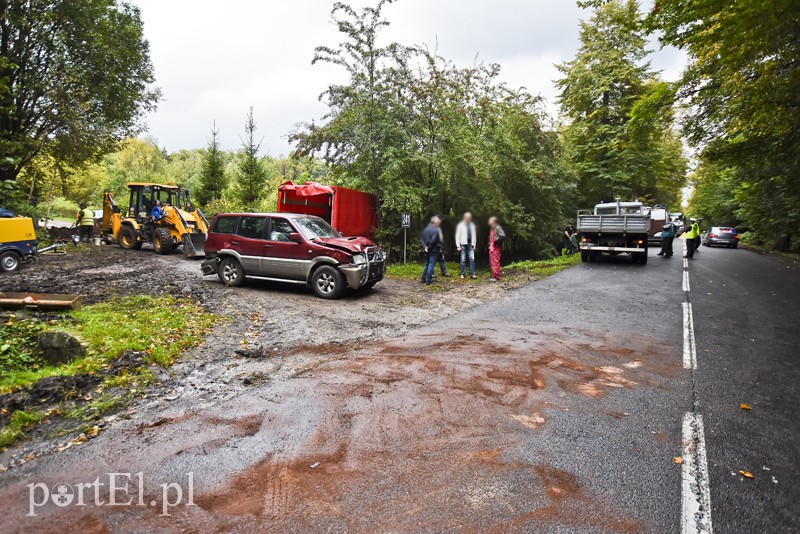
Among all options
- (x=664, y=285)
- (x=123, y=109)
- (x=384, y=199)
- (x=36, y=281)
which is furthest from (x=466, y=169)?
(x=123, y=109)

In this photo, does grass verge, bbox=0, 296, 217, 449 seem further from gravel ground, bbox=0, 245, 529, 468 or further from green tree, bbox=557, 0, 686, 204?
green tree, bbox=557, 0, 686, 204

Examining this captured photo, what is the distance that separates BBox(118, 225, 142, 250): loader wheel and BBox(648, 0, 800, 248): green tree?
19.2 m

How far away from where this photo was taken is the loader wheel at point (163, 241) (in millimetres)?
16391

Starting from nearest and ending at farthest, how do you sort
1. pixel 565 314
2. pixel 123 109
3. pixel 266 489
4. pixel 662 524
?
pixel 662 524
pixel 266 489
pixel 565 314
pixel 123 109

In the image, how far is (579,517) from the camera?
2.48 meters

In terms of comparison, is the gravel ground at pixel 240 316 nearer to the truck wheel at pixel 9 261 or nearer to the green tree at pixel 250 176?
the truck wheel at pixel 9 261

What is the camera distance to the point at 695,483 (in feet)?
9.24

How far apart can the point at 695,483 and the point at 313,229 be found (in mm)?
8693

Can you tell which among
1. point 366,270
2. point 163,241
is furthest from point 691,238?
point 163,241

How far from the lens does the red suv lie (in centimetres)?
936

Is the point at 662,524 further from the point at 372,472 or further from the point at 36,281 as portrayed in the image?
the point at 36,281

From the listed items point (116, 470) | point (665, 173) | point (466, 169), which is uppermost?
point (665, 173)

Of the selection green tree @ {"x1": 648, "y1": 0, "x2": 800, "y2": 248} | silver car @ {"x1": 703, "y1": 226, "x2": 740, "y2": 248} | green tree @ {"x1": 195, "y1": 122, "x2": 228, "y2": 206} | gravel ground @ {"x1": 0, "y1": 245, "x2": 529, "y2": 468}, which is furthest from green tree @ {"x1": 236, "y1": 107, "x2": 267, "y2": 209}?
silver car @ {"x1": 703, "y1": 226, "x2": 740, "y2": 248}

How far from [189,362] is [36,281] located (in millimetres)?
7426
